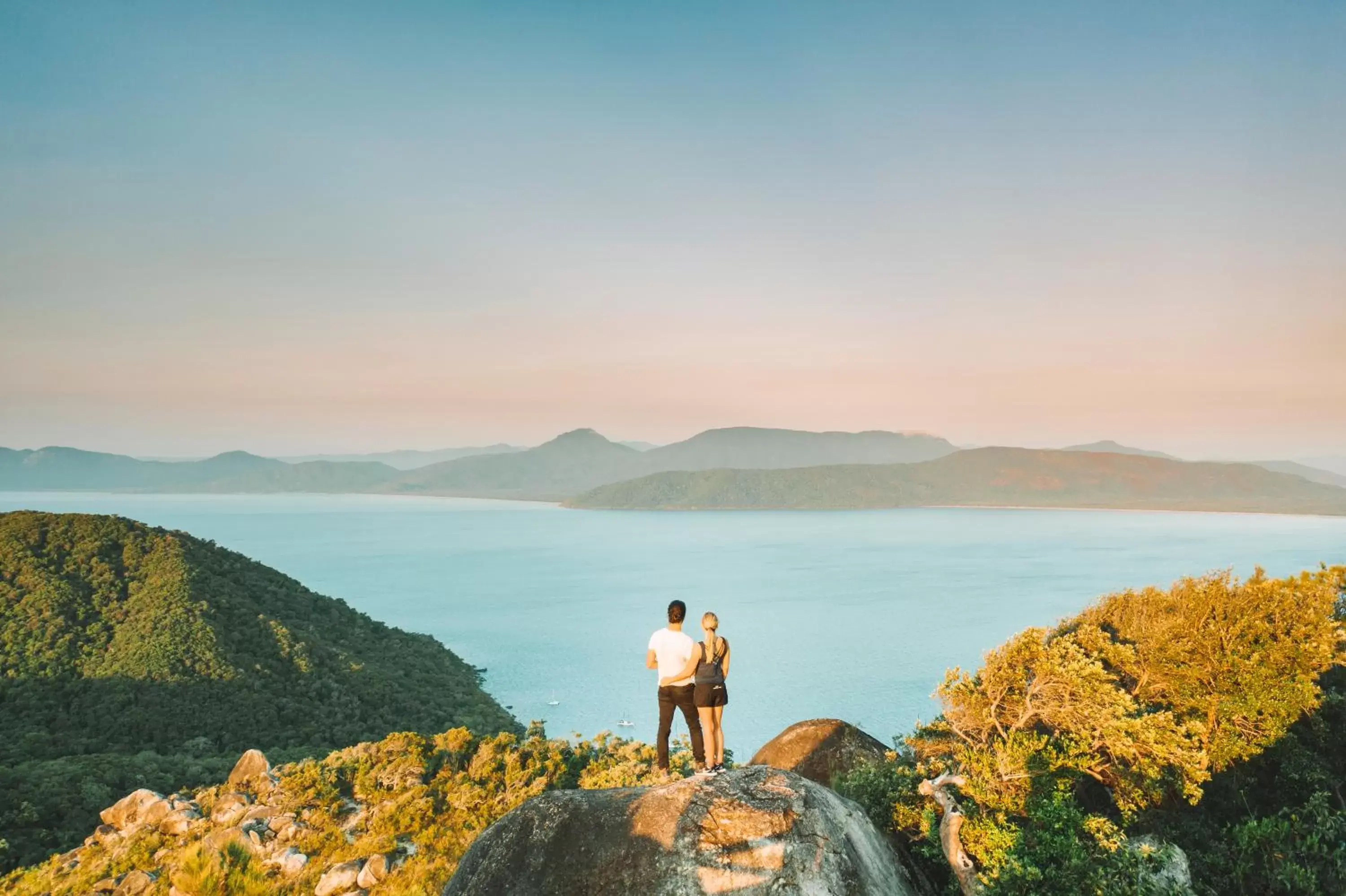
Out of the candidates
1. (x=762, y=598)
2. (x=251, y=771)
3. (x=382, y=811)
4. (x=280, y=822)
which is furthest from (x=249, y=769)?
(x=762, y=598)

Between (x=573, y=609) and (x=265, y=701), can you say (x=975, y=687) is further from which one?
(x=573, y=609)

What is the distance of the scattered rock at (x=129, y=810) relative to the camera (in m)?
24.6

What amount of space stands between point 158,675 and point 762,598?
3266 inches

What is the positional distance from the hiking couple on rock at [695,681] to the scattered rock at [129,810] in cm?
2520

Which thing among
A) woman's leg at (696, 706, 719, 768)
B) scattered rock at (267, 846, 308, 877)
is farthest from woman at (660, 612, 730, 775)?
scattered rock at (267, 846, 308, 877)

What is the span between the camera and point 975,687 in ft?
53.8

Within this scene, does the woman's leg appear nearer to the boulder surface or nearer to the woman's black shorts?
the woman's black shorts

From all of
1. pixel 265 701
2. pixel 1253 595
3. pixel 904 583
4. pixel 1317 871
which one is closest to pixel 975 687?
pixel 1317 871

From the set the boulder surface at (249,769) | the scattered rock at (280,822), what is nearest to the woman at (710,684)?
the scattered rock at (280,822)

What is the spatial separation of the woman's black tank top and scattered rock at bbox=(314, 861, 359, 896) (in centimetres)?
1558

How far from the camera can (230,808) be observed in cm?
2470

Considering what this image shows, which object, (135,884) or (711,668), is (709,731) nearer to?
(711,668)

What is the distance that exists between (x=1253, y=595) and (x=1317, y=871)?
1073 cm

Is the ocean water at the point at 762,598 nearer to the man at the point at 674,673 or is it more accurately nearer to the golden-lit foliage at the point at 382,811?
the golden-lit foliage at the point at 382,811
